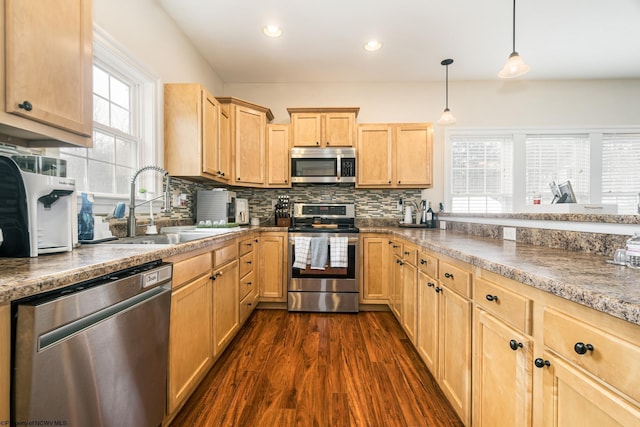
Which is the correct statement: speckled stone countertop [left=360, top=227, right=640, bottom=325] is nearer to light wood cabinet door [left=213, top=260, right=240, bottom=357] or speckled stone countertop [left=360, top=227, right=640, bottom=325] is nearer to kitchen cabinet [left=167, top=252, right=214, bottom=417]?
kitchen cabinet [left=167, top=252, right=214, bottom=417]

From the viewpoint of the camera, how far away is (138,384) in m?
1.04

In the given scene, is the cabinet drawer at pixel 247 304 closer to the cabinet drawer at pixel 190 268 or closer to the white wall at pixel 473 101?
the cabinet drawer at pixel 190 268

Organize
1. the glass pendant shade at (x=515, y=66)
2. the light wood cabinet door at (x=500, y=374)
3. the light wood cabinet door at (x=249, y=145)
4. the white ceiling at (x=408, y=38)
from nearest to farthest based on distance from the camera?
the light wood cabinet door at (x=500, y=374), the glass pendant shade at (x=515, y=66), the white ceiling at (x=408, y=38), the light wood cabinet door at (x=249, y=145)

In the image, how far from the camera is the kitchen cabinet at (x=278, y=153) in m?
3.28

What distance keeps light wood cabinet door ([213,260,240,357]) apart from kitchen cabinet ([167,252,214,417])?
71mm

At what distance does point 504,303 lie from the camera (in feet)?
3.17

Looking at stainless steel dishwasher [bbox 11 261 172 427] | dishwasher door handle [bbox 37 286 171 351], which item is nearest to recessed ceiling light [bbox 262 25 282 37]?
stainless steel dishwasher [bbox 11 261 172 427]

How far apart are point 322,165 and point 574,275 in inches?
103

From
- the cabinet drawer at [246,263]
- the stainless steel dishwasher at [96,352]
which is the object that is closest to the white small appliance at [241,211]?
the cabinet drawer at [246,263]

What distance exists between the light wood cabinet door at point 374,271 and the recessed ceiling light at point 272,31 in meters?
2.19

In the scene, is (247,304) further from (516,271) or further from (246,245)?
(516,271)

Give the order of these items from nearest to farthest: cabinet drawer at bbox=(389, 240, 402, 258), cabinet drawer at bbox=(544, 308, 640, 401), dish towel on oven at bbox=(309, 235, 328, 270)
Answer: cabinet drawer at bbox=(544, 308, 640, 401)
cabinet drawer at bbox=(389, 240, 402, 258)
dish towel on oven at bbox=(309, 235, 328, 270)

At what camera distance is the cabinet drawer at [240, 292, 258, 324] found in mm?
2350

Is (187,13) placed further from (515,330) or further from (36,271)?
(515,330)
